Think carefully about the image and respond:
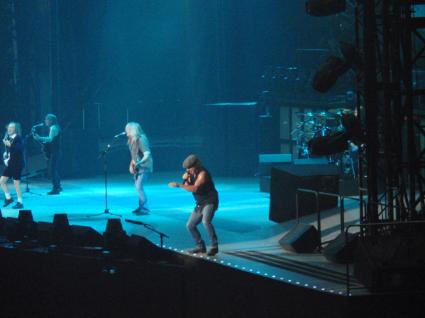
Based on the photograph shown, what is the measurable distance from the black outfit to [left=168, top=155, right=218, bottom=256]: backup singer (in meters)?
7.10

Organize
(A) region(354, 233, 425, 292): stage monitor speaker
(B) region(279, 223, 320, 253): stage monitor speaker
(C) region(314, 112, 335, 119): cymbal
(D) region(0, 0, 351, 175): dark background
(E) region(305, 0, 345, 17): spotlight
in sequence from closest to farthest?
(A) region(354, 233, 425, 292): stage monitor speaker → (E) region(305, 0, 345, 17): spotlight → (B) region(279, 223, 320, 253): stage monitor speaker → (C) region(314, 112, 335, 119): cymbal → (D) region(0, 0, 351, 175): dark background

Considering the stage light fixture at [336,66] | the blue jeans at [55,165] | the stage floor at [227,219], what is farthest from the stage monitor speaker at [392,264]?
the blue jeans at [55,165]

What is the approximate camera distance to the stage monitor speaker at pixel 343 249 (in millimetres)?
11391

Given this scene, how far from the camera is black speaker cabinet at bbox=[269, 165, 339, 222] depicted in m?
14.7

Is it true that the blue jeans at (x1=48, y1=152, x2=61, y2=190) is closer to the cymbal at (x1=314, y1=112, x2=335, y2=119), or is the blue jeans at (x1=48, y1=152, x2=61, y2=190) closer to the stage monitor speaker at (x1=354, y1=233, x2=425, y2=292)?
the cymbal at (x1=314, y1=112, x2=335, y2=119)

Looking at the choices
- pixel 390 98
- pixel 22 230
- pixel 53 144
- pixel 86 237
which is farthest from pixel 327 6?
pixel 53 144

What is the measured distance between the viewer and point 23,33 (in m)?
26.0

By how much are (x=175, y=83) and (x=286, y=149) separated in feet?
14.4

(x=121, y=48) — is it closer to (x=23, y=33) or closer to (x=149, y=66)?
(x=149, y=66)

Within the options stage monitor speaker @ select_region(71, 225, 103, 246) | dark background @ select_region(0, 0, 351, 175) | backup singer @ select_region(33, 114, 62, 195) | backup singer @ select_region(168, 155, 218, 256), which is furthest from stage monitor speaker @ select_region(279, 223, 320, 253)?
dark background @ select_region(0, 0, 351, 175)

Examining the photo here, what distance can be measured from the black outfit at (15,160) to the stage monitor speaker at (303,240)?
7.92m

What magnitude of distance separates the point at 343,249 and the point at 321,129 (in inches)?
475

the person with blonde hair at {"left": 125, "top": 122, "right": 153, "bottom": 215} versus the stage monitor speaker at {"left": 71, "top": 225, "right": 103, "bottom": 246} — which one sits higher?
the person with blonde hair at {"left": 125, "top": 122, "right": 153, "bottom": 215}

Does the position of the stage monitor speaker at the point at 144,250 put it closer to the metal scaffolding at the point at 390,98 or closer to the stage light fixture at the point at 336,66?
the metal scaffolding at the point at 390,98
